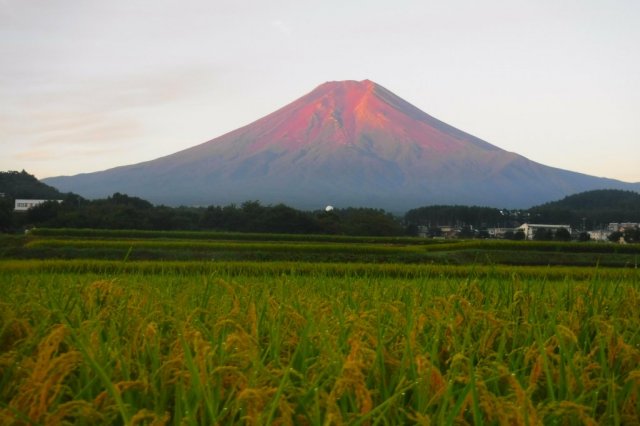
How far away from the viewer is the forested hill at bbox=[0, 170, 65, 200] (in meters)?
60.5

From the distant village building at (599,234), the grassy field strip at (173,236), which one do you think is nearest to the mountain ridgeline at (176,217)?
the grassy field strip at (173,236)

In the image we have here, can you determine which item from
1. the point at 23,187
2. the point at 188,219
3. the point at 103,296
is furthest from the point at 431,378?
the point at 23,187

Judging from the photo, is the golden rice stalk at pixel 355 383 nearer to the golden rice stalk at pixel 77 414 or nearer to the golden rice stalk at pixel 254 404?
the golden rice stalk at pixel 254 404

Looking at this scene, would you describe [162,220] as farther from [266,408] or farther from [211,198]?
[211,198]

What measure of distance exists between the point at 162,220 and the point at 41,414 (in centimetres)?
4177

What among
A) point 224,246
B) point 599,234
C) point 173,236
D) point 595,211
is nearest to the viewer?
point 224,246

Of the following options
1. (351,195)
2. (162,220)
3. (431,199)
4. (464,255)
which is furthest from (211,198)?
(464,255)

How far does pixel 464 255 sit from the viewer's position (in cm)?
2789

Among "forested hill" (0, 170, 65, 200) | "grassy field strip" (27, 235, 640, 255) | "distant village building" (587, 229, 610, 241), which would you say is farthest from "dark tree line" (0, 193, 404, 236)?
"distant village building" (587, 229, 610, 241)

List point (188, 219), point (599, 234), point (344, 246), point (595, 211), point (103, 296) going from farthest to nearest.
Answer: point (595, 211)
point (599, 234)
point (188, 219)
point (344, 246)
point (103, 296)

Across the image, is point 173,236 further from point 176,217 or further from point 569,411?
point 569,411

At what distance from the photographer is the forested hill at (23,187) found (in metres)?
60.5

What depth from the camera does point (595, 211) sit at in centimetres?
8138

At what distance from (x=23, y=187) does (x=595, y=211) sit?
62.4 metres
